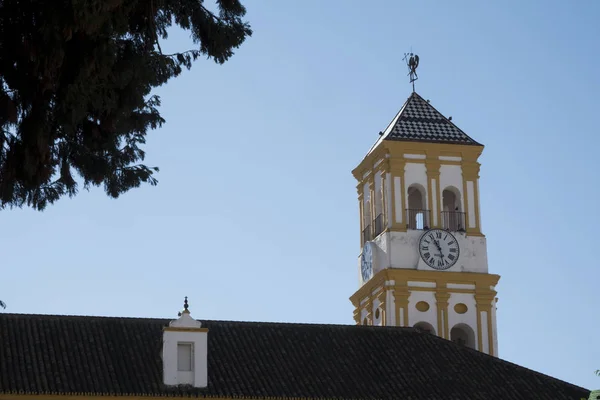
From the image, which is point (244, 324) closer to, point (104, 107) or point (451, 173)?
point (451, 173)

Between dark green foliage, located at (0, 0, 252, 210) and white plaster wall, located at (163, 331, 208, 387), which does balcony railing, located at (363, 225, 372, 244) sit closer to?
white plaster wall, located at (163, 331, 208, 387)

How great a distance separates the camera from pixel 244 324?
35.7m

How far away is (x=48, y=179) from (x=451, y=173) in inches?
1100

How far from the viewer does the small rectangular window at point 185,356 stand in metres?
32.5

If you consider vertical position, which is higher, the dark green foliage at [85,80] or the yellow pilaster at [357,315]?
the yellow pilaster at [357,315]

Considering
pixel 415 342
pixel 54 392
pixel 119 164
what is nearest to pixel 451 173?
pixel 415 342

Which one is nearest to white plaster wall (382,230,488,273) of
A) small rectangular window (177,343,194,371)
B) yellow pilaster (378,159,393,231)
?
yellow pilaster (378,159,393,231)

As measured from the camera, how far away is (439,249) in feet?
141

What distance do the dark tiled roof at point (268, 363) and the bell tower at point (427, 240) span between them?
5440mm

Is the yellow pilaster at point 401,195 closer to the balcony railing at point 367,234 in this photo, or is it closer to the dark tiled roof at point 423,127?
the dark tiled roof at point 423,127

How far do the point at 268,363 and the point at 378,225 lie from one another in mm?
11618

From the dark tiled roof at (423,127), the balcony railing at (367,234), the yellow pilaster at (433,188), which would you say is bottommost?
the balcony railing at (367,234)

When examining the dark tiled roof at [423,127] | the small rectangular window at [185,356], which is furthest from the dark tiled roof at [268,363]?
the dark tiled roof at [423,127]

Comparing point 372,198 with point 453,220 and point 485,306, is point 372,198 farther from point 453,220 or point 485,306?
point 485,306
